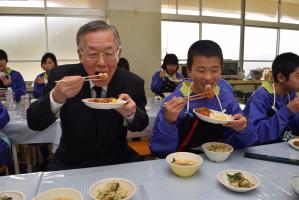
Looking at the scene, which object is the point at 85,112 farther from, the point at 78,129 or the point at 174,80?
the point at 174,80

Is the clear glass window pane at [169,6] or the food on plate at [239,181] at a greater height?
the clear glass window pane at [169,6]

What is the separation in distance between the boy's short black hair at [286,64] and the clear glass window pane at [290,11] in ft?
21.9

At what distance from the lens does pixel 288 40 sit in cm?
818

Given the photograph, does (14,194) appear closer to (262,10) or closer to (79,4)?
(79,4)

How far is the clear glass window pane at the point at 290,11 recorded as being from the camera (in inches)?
305

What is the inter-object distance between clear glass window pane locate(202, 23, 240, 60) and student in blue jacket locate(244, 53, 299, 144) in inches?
199

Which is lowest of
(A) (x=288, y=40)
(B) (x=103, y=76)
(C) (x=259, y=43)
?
(B) (x=103, y=76)

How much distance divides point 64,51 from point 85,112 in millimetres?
4535

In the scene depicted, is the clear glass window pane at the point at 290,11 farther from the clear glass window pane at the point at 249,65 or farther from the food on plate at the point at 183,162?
the food on plate at the point at 183,162

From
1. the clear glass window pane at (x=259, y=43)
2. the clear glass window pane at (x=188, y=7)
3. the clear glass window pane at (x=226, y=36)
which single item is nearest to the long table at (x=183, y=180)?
the clear glass window pane at (x=188, y=7)

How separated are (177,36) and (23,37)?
361 centimetres

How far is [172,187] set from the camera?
45.3 inches

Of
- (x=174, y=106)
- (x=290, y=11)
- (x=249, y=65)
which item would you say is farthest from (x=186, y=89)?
(x=290, y=11)

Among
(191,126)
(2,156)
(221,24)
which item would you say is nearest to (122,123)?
(191,126)
